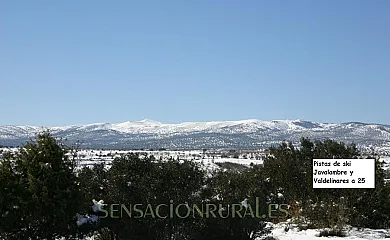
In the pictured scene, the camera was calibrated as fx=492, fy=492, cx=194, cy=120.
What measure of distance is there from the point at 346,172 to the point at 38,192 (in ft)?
30.9

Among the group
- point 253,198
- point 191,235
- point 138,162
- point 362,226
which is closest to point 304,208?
point 362,226

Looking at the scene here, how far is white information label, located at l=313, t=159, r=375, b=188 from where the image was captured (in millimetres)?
15250

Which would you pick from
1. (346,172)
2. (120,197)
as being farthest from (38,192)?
(346,172)

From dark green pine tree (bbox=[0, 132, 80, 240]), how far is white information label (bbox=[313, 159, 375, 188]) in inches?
321

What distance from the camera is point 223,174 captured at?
14328 millimetres

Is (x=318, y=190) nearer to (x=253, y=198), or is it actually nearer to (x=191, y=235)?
(x=253, y=198)

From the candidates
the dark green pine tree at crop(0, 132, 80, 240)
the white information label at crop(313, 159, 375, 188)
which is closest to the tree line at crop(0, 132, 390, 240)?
the dark green pine tree at crop(0, 132, 80, 240)

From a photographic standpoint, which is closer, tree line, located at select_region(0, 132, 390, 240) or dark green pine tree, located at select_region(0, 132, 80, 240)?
dark green pine tree, located at select_region(0, 132, 80, 240)

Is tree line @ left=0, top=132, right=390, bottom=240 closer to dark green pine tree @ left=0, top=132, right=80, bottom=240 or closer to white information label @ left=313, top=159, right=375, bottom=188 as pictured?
dark green pine tree @ left=0, top=132, right=80, bottom=240

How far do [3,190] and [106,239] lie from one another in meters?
3.05

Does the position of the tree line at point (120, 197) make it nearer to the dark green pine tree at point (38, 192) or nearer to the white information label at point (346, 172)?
the dark green pine tree at point (38, 192)

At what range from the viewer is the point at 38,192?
34.1ft

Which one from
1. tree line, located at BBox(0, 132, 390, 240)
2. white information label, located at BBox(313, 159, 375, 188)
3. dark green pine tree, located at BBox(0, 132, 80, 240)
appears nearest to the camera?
dark green pine tree, located at BBox(0, 132, 80, 240)

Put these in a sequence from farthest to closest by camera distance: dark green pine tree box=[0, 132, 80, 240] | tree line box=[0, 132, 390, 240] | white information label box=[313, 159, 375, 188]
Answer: white information label box=[313, 159, 375, 188], tree line box=[0, 132, 390, 240], dark green pine tree box=[0, 132, 80, 240]
